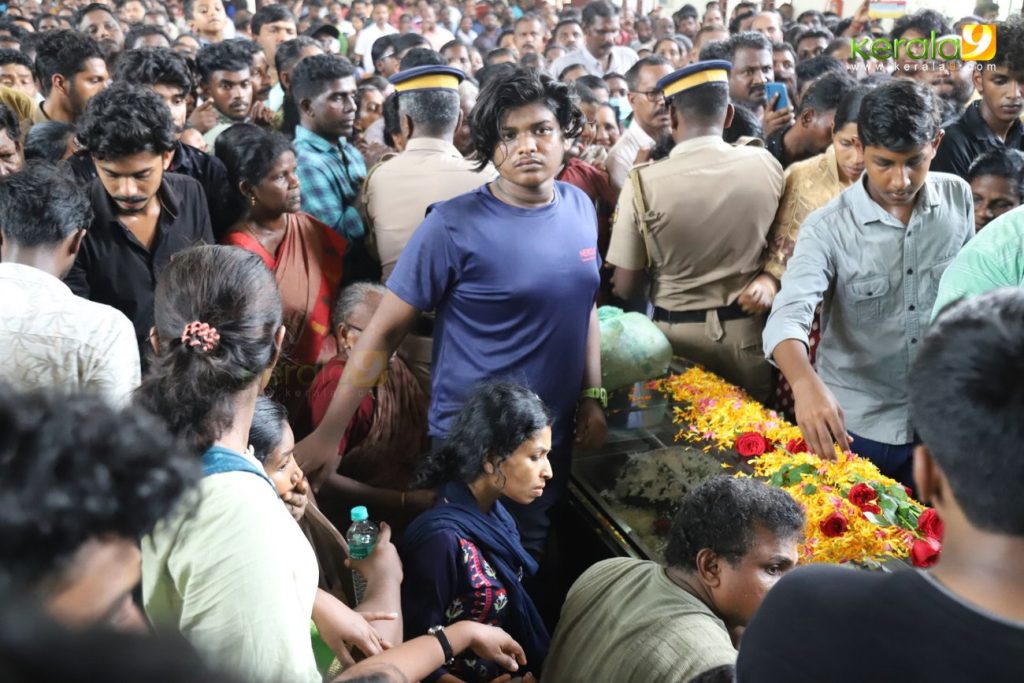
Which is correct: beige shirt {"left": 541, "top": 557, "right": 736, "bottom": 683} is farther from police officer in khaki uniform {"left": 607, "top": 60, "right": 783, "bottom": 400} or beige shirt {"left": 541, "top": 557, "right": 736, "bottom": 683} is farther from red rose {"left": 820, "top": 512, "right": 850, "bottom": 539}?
police officer in khaki uniform {"left": 607, "top": 60, "right": 783, "bottom": 400}

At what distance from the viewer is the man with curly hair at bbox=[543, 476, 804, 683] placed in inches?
71.7

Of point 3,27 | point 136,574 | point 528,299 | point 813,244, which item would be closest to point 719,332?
point 813,244

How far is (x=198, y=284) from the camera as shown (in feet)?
4.90

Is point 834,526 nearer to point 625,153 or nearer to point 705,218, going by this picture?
point 705,218

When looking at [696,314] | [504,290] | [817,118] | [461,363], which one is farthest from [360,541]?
[817,118]

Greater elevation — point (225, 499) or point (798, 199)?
point (225, 499)

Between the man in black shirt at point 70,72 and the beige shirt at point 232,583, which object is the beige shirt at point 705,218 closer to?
the beige shirt at point 232,583

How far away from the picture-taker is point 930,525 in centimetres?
210

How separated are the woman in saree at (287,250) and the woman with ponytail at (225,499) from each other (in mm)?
1360

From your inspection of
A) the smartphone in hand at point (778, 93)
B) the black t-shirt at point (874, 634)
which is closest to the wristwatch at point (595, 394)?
the black t-shirt at point (874, 634)

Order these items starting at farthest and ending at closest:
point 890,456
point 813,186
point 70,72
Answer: point 70,72 < point 813,186 < point 890,456

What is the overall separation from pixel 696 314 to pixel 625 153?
118 cm

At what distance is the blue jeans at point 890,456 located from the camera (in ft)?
8.63

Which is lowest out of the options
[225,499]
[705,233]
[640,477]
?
[640,477]
